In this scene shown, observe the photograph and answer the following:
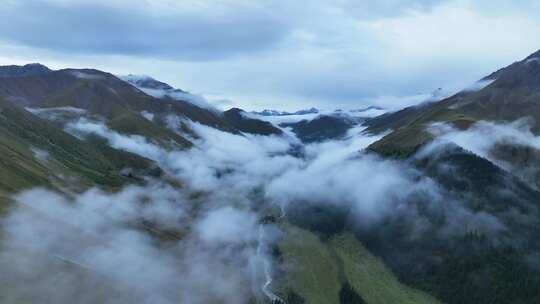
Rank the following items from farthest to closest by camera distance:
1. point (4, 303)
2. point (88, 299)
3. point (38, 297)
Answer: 1. point (88, 299)
2. point (38, 297)
3. point (4, 303)

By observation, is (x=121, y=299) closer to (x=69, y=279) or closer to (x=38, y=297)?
(x=69, y=279)

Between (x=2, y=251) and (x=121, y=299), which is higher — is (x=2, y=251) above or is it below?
above

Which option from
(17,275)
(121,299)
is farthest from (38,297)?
(121,299)

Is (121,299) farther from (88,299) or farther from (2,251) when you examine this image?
(2,251)

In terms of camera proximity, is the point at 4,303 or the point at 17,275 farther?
the point at 17,275

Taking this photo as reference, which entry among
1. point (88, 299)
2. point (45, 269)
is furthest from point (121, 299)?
point (45, 269)

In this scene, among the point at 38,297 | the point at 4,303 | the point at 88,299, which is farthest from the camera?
the point at 88,299

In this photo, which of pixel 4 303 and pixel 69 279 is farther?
pixel 69 279

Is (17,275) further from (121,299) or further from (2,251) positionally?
(121,299)

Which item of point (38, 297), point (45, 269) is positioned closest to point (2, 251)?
point (45, 269)
